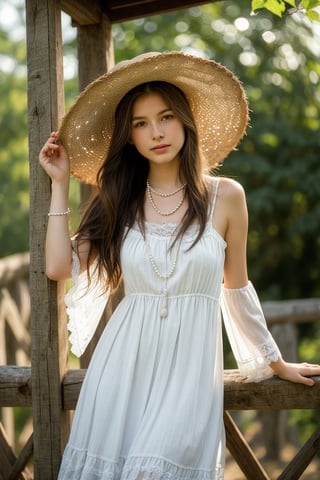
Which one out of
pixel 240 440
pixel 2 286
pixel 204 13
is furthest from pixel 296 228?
pixel 240 440

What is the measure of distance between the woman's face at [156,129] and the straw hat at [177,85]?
10cm

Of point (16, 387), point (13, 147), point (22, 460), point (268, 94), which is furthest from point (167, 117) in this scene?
point (13, 147)

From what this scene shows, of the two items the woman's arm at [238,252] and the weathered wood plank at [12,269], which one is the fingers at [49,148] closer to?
the woman's arm at [238,252]

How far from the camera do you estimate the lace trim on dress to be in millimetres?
2406

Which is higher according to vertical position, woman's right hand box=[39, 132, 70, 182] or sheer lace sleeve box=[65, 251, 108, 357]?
woman's right hand box=[39, 132, 70, 182]

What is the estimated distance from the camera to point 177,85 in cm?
294

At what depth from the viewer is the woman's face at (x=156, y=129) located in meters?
2.79

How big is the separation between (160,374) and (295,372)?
1.97 ft

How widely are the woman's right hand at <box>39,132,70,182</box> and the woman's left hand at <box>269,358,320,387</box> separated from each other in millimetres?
1198

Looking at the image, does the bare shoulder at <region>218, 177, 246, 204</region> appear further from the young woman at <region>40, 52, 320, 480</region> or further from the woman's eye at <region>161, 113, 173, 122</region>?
the woman's eye at <region>161, 113, 173, 122</region>

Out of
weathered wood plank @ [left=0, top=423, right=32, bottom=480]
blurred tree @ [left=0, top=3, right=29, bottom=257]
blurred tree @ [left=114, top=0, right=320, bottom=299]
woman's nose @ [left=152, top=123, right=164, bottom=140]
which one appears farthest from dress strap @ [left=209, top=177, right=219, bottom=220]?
blurred tree @ [left=0, top=3, right=29, bottom=257]

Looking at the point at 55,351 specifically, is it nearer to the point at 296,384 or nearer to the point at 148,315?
the point at 148,315

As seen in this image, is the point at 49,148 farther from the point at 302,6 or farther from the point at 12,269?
the point at 12,269

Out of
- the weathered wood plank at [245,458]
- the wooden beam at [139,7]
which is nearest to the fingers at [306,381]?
the weathered wood plank at [245,458]
